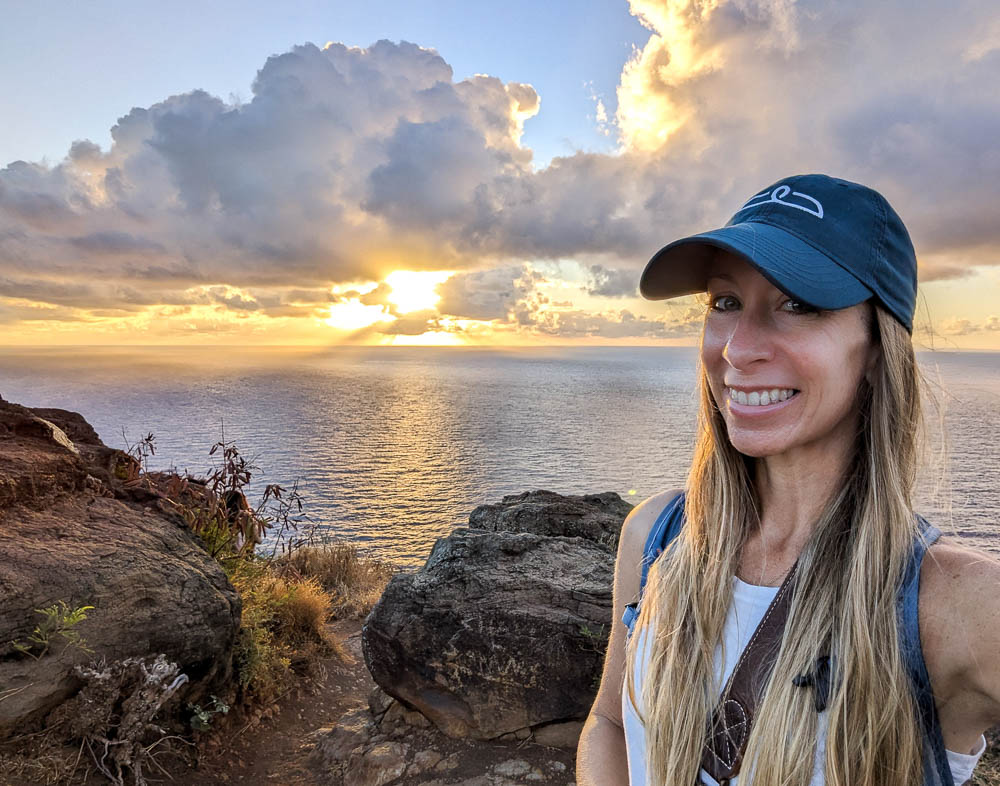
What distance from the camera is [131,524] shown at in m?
4.75

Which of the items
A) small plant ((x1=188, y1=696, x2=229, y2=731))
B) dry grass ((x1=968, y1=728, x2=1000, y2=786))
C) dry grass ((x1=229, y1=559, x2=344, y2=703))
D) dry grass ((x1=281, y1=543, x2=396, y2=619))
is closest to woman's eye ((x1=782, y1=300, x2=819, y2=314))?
dry grass ((x1=968, y1=728, x2=1000, y2=786))

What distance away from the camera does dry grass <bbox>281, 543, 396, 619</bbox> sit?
9328mm

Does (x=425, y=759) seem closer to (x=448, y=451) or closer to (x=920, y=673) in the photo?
(x=920, y=673)

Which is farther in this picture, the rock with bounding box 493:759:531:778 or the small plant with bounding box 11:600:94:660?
the rock with bounding box 493:759:531:778

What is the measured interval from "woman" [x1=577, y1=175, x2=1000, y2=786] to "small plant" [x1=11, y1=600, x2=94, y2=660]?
3438 millimetres

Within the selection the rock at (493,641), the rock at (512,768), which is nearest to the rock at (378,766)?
the rock at (493,641)

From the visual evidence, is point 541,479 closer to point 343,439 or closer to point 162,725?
point 343,439

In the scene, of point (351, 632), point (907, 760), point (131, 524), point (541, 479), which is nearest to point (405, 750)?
point (131, 524)

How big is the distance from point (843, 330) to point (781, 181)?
51cm

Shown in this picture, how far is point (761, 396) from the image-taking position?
1.62 meters

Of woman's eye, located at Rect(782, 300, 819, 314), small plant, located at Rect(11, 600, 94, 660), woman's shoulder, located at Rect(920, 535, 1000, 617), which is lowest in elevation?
small plant, located at Rect(11, 600, 94, 660)

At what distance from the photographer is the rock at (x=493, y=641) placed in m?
4.57

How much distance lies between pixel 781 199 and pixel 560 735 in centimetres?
421

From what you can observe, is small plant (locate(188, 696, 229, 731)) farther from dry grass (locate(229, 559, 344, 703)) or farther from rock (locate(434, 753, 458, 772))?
rock (locate(434, 753, 458, 772))
